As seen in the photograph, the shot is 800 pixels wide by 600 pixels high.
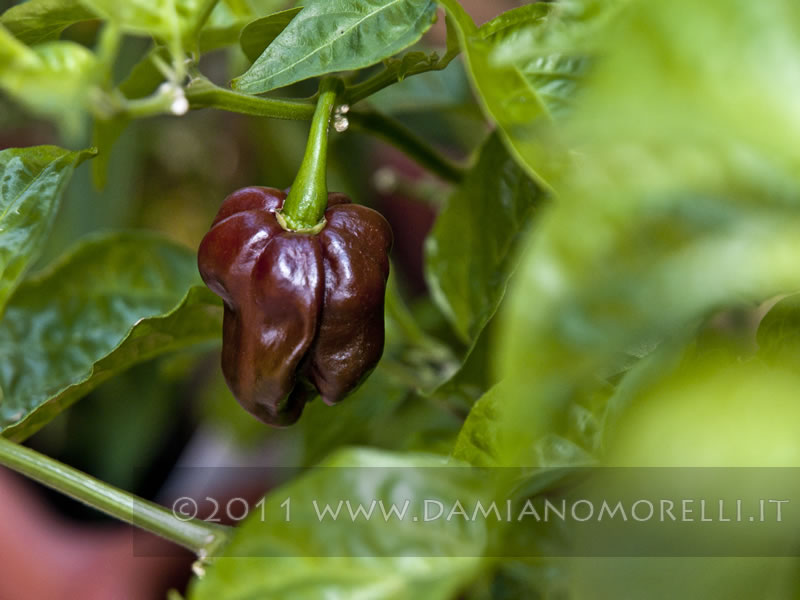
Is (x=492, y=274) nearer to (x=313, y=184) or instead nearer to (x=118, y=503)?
(x=313, y=184)

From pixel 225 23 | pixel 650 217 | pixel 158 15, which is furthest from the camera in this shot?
pixel 225 23

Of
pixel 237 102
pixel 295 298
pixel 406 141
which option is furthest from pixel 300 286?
pixel 406 141

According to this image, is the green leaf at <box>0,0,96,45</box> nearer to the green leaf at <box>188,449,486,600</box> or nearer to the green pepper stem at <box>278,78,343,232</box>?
the green pepper stem at <box>278,78,343,232</box>

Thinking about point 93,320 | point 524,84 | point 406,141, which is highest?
point 524,84

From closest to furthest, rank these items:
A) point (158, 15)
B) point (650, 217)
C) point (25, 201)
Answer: point (650, 217) < point (158, 15) < point (25, 201)

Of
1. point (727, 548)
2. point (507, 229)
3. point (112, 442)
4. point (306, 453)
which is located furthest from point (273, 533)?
point (112, 442)

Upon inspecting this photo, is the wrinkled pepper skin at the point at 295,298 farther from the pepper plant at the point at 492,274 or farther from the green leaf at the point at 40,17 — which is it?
the green leaf at the point at 40,17

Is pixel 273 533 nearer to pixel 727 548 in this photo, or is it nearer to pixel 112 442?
pixel 727 548

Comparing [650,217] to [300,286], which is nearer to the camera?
[650,217]
